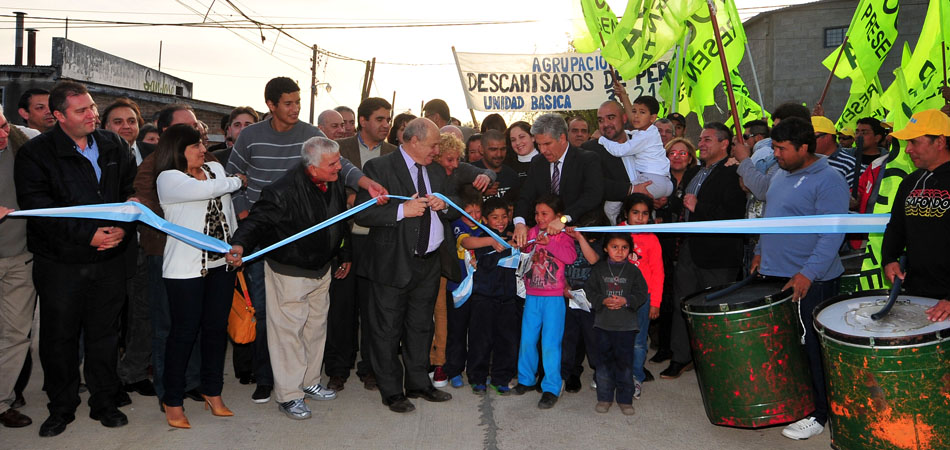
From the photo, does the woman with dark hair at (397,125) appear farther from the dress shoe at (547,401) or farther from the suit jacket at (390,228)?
the dress shoe at (547,401)

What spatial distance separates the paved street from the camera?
527 centimetres

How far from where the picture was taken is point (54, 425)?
5375 millimetres

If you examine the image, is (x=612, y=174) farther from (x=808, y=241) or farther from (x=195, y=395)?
(x=195, y=395)

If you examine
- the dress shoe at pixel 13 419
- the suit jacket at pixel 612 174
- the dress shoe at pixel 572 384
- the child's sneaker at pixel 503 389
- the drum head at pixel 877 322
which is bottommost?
the dress shoe at pixel 13 419

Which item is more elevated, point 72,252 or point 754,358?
point 72,252

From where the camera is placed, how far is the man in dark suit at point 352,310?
675 centimetres

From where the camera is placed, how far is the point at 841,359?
15.1 ft

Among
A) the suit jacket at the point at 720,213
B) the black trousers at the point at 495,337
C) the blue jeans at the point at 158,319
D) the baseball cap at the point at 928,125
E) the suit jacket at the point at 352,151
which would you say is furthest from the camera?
the suit jacket at the point at 352,151

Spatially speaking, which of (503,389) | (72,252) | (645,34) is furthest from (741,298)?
(72,252)

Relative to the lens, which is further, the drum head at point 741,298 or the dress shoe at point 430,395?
the dress shoe at point 430,395

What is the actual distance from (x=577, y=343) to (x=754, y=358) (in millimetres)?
1733

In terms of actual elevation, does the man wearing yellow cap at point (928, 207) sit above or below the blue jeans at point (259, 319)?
above

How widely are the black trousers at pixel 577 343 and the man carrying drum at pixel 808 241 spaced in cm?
145

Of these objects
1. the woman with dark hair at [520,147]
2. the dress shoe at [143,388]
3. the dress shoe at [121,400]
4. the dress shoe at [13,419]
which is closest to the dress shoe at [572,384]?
the woman with dark hair at [520,147]
